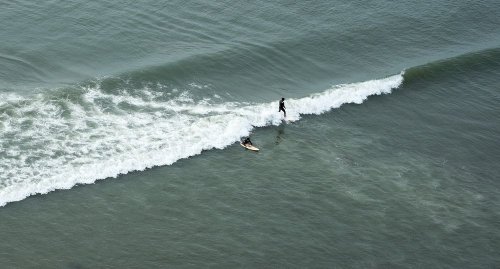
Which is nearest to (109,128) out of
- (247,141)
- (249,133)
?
(247,141)

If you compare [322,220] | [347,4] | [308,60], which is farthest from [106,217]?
[347,4]

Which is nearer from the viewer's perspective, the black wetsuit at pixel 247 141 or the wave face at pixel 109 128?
the wave face at pixel 109 128

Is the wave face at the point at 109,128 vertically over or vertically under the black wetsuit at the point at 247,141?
over

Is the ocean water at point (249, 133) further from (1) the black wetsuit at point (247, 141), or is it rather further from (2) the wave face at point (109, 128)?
(1) the black wetsuit at point (247, 141)

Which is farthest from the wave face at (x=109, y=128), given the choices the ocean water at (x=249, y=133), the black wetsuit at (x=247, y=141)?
the black wetsuit at (x=247, y=141)

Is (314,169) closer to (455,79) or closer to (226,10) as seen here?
(455,79)

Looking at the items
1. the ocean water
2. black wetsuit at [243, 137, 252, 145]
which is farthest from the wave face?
black wetsuit at [243, 137, 252, 145]
